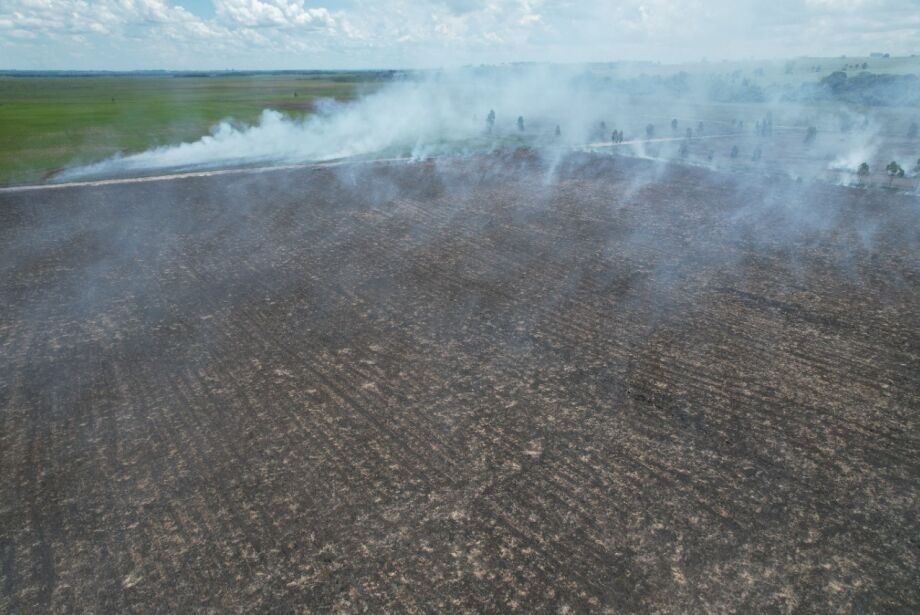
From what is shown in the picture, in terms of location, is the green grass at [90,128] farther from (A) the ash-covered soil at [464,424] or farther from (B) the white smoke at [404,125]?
(A) the ash-covered soil at [464,424]

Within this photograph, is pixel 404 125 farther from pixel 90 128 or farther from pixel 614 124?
pixel 90 128

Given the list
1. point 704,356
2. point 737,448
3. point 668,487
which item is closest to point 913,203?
point 704,356

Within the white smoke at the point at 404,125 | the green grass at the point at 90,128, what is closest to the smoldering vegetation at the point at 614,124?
the white smoke at the point at 404,125

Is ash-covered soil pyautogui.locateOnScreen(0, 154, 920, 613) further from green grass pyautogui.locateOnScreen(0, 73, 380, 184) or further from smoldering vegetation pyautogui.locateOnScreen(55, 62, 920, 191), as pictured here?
green grass pyautogui.locateOnScreen(0, 73, 380, 184)

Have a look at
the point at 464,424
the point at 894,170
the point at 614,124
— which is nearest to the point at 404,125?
the point at 614,124

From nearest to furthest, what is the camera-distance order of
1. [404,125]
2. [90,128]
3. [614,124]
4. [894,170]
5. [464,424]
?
[464,424], [894,170], [90,128], [404,125], [614,124]

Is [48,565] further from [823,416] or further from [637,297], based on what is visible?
[637,297]
